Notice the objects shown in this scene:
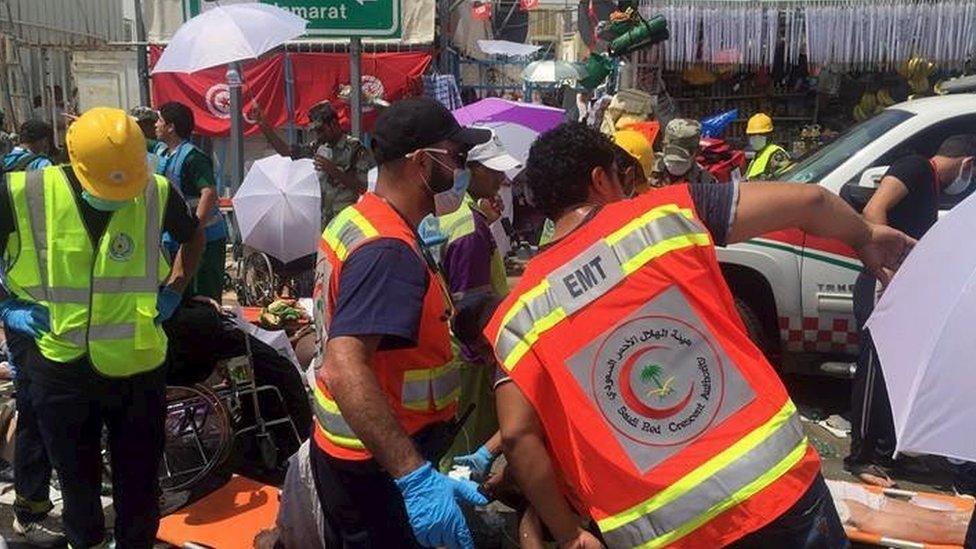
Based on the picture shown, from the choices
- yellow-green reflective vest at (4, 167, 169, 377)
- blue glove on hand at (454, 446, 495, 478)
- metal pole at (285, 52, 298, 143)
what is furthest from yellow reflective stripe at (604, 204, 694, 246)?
metal pole at (285, 52, 298, 143)

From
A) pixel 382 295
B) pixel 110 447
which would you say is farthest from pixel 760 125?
pixel 382 295

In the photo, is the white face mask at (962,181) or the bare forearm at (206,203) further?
the bare forearm at (206,203)

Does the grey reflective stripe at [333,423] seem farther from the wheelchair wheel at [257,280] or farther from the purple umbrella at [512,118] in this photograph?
the purple umbrella at [512,118]

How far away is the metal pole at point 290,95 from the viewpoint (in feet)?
45.1

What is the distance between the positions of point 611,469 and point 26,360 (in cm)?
243

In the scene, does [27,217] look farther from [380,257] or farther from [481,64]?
[481,64]

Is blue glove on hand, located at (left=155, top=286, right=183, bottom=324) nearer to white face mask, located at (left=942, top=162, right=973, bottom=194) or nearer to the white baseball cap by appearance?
the white baseball cap

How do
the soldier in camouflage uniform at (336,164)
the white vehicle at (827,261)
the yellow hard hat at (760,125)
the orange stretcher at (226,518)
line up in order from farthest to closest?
the yellow hard hat at (760,125) → the soldier in camouflage uniform at (336,164) → the white vehicle at (827,261) → the orange stretcher at (226,518)

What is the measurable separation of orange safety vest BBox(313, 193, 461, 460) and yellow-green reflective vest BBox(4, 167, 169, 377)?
122cm

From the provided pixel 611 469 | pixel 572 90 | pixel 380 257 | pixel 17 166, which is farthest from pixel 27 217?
pixel 572 90

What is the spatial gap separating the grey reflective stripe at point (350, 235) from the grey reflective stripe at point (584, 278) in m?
0.46

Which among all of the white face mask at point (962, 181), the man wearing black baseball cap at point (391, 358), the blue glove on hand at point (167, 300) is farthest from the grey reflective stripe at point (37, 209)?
the white face mask at point (962, 181)

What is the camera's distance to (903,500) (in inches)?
174

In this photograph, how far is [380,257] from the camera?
2.15 m
